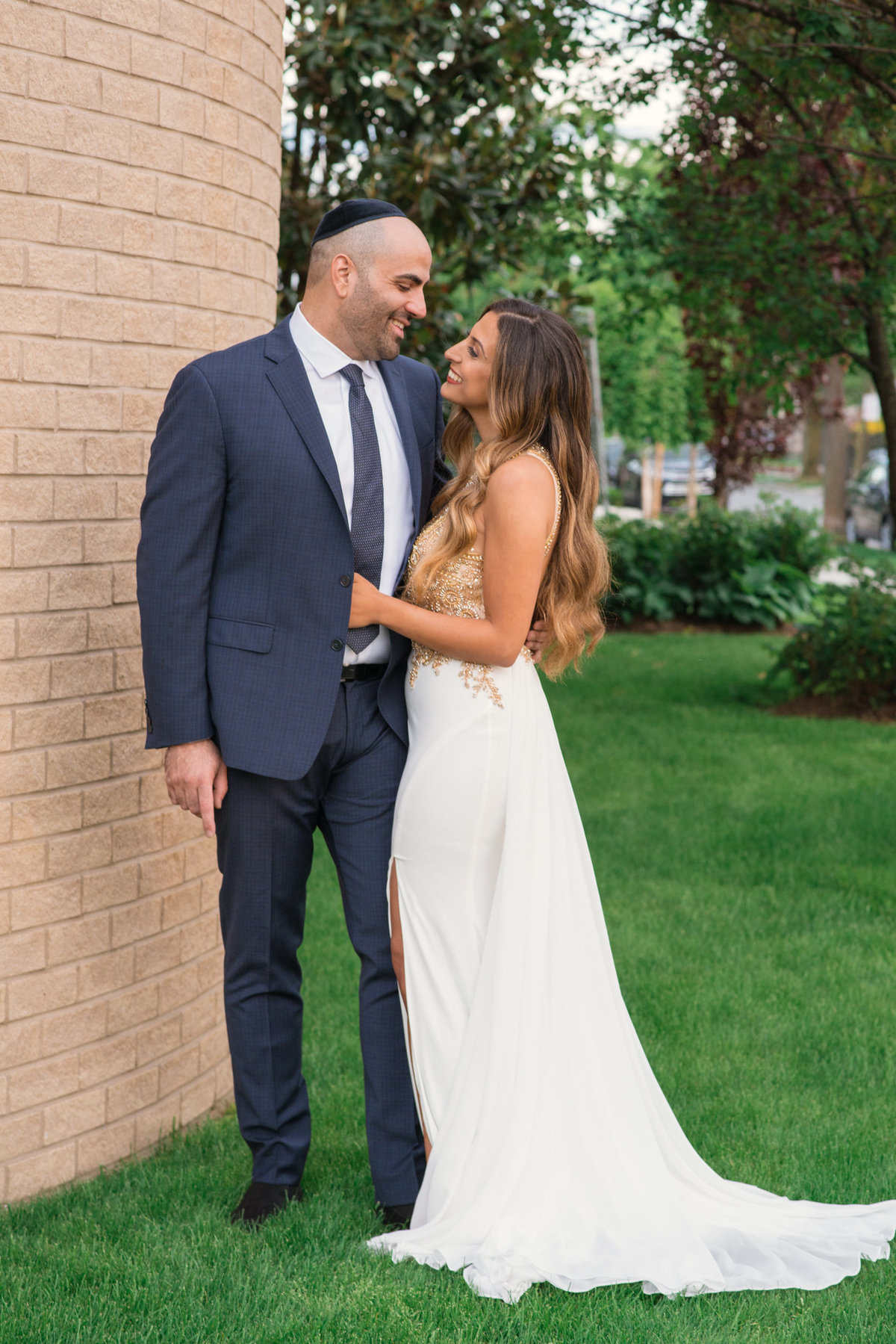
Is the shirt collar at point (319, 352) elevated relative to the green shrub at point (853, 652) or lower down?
elevated

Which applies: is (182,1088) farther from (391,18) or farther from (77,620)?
(391,18)

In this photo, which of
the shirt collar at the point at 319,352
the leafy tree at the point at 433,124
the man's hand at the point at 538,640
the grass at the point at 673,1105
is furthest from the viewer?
the leafy tree at the point at 433,124

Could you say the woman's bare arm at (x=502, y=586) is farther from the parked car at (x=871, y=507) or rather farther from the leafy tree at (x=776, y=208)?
the parked car at (x=871, y=507)

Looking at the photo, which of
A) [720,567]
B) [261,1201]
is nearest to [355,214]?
[261,1201]

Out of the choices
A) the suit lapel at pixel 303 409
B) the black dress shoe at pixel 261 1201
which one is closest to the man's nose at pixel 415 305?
the suit lapel at pixel 303 409

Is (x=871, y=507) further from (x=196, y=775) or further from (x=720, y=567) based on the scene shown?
(x=196, y=775)

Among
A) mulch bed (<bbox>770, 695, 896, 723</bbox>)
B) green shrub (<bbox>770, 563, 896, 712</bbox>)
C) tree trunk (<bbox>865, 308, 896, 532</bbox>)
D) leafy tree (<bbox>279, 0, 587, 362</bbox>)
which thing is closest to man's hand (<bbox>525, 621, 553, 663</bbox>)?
leafy tree (<bbox>279, 0, 587, 362</bbox>)

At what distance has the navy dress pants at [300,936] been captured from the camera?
3.26 meters

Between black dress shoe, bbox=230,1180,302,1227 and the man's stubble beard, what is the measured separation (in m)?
2.08

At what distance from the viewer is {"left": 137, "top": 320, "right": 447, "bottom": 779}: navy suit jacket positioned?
3012mm

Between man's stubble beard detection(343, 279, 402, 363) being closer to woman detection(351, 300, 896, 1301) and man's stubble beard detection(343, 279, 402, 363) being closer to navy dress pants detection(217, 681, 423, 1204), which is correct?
woman detection(351, 300, 896, 1301)

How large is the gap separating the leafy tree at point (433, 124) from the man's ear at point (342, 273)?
187 inches

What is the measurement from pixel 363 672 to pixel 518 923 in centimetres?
71

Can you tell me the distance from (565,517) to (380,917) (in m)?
1.08
